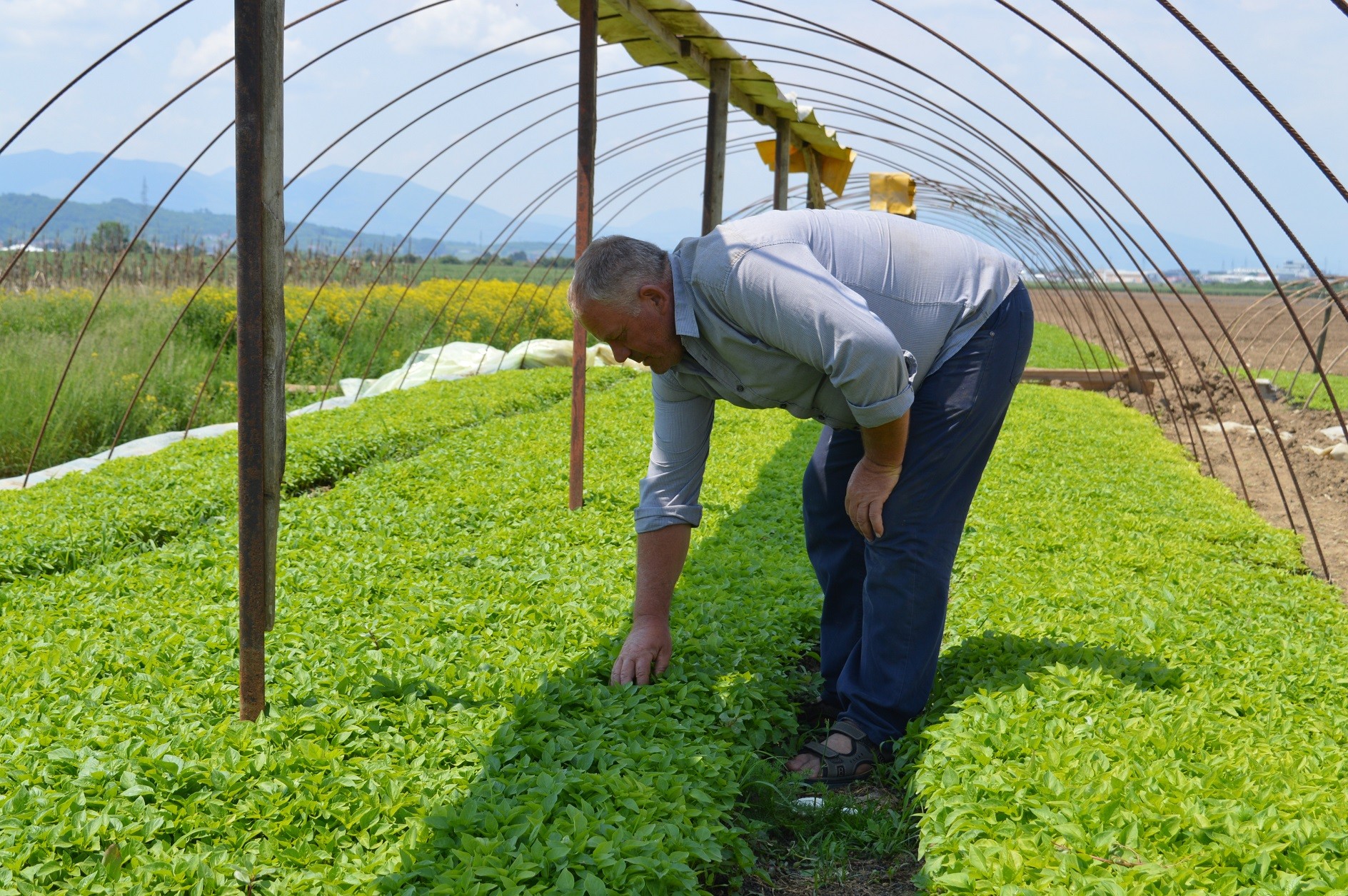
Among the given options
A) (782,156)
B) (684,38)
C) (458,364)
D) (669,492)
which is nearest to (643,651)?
(669,492)

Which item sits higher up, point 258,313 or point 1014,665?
point 258,313

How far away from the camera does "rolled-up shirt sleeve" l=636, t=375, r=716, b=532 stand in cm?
278

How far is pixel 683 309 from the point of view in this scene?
7.95 feet

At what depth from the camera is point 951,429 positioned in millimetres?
2559

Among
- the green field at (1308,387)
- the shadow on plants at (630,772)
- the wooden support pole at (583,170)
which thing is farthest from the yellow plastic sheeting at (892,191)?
the shadow on plants at (630,772)

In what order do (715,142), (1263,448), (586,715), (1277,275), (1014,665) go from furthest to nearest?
(1277,275)
(715,142)
(1263,448)
(1014,665)
(586,715)

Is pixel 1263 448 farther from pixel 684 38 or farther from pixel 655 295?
pixel 655 295

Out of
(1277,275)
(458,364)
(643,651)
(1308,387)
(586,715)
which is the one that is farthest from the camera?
(1277,275)

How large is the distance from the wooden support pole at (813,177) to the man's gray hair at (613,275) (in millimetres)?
8941

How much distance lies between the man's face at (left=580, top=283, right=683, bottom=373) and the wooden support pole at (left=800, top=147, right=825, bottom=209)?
8.90 metres

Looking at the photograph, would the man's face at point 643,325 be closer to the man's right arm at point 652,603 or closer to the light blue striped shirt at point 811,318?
the light blue striped shirt at point 811,318

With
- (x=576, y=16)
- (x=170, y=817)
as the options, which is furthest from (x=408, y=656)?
(x=576, y=16)

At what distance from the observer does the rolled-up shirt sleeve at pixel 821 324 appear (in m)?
2.20

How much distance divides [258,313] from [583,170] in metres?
2.93
